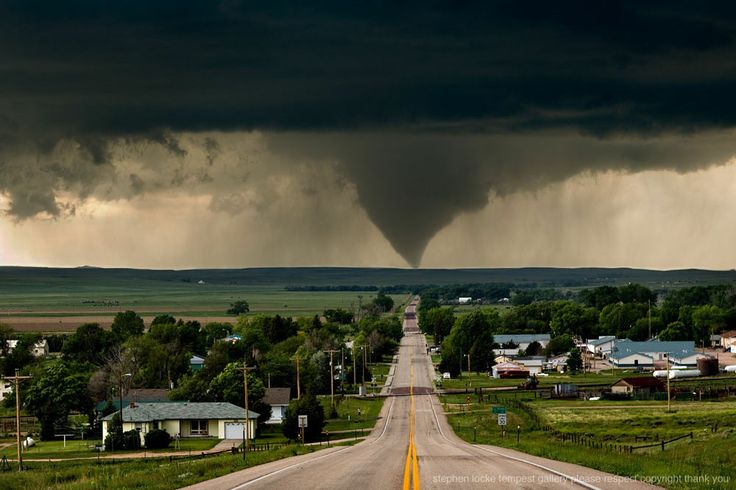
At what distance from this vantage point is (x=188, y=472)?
4197 centimetres

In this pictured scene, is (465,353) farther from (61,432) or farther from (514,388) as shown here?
(61,432)

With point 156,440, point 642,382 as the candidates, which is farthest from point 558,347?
point 156,440

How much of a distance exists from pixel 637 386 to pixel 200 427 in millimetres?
58898

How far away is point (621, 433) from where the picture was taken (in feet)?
257

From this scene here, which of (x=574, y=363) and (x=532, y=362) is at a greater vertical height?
(x=532, y=362)

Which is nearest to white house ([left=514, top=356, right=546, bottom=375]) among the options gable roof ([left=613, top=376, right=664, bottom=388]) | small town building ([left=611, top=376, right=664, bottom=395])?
gable roof ([left=613, top=376, right=664, bottom=388])

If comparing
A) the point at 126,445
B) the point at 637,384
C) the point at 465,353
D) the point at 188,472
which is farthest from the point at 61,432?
the point at 465,353

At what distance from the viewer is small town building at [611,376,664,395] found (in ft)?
417

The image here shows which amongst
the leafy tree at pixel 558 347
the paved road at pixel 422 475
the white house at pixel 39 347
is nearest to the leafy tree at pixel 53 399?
the paved road at pixel 422 475

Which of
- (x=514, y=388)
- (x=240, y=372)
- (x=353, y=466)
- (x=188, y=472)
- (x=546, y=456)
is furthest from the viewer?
(x=514, y=388)

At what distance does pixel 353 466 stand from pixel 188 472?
7314 mm

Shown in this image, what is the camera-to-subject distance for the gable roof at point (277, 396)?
109m

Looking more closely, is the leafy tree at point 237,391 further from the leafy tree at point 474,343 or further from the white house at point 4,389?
the leafy tree at point 474,343

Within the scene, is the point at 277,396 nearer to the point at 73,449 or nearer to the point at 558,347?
the point at 73,449
